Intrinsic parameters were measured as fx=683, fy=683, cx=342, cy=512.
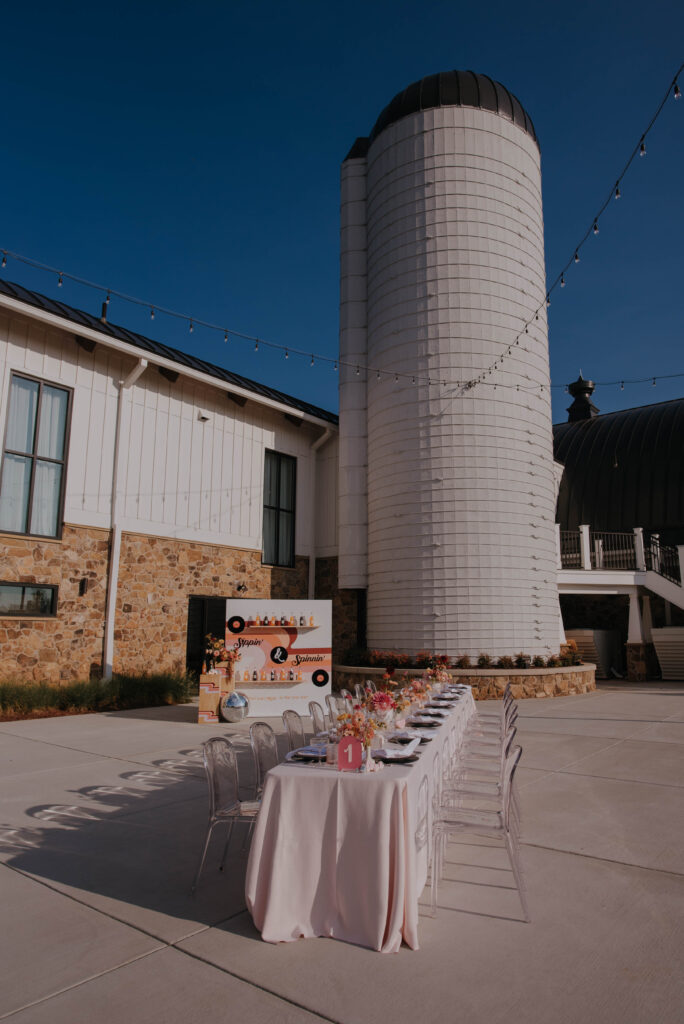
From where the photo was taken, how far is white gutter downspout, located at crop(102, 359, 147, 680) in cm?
1386

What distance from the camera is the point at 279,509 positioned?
18.6 meters

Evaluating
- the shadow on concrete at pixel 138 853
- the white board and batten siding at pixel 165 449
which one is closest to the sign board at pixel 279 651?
the white board and batten siding at pixel 165 449

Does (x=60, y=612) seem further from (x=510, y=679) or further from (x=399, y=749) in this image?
(x=399, y=749)

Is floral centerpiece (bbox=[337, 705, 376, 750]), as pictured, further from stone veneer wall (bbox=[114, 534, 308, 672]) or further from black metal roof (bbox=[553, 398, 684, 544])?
black metal roof (bbox=[553, 398, 684, 544])

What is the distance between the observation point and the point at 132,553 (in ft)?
48.1

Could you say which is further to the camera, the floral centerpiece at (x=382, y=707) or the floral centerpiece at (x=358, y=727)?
the floral centerpiece at (x=382, y=707)

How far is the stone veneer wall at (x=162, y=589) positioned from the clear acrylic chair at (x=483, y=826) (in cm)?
1062

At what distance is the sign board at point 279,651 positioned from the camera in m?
12.9

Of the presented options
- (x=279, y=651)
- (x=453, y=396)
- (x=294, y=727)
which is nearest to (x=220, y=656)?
(x=279, y=651)

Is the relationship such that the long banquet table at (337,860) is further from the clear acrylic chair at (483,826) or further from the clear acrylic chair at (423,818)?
the clear acrylic chair at (483,826)

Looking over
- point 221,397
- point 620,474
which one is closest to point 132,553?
point 221,397

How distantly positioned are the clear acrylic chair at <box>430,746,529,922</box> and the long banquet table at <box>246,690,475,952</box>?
1.53 ft

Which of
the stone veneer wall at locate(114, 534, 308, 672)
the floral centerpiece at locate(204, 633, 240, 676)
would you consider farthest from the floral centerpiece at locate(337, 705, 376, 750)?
the stone veneer wall at locate(114, 534, 308, 672)

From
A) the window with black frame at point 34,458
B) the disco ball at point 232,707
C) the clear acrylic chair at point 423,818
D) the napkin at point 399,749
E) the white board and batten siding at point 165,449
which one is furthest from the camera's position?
the white board and batten siding at point 165,449
